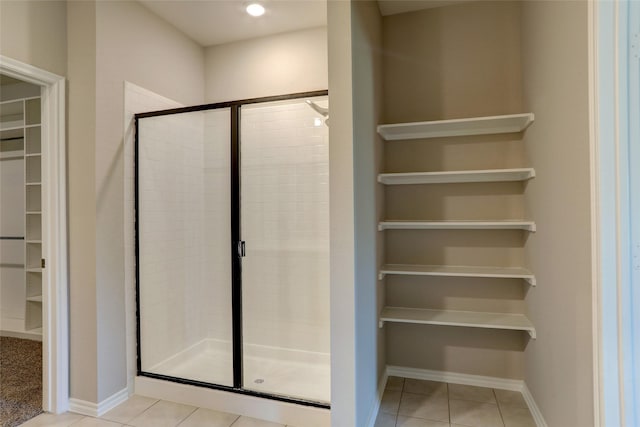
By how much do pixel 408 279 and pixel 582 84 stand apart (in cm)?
162

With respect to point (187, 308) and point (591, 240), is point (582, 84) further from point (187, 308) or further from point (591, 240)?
point (187, 308)

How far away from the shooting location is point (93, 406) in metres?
2.10

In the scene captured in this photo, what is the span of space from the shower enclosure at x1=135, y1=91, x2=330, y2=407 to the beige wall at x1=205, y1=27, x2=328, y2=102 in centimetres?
47

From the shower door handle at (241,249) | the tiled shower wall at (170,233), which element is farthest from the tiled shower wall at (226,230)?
the shower door handle at (241,249)

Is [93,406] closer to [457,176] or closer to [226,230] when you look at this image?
[226,230]

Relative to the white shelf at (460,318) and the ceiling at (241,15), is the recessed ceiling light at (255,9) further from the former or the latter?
the white shelf at (460,318)

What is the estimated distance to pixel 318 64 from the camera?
2.84 metres

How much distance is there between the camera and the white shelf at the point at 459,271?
7.00 ft

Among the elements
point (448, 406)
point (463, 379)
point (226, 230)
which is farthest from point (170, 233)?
point (463, 379)

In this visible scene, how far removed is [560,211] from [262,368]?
2069 mm

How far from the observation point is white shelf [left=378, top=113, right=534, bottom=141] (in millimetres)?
2168

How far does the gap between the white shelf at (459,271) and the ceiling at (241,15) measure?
6.15 feet

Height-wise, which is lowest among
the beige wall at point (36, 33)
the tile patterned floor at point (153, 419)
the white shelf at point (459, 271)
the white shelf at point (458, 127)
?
→ the tile patterned floor at point (153, 419)

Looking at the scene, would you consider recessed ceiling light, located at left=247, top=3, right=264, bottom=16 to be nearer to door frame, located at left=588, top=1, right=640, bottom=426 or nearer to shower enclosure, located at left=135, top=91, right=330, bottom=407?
shower enclosure, located at left=135, top=91, right=330, bottom=407
